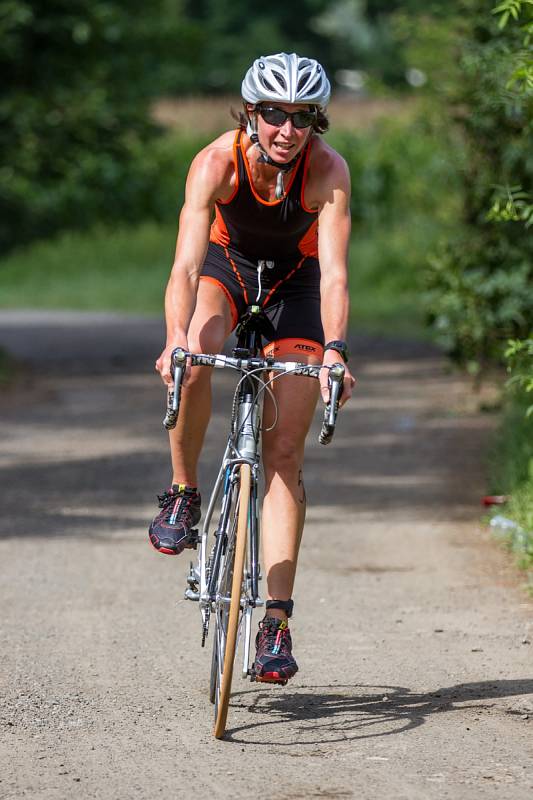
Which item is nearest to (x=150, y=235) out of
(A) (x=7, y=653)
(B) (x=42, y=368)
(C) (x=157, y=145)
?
(C) (x=157, y=145)

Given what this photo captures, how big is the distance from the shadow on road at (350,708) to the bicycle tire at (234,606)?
154mm

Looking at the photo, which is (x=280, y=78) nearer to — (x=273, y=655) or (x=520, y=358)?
(x=273, y=655)

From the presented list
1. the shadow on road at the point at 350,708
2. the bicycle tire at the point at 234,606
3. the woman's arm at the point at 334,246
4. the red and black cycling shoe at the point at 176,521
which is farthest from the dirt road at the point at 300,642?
the woman's arm at the point at 334,246

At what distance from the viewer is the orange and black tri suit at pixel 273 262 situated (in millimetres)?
5637

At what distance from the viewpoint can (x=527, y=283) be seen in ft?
40.1

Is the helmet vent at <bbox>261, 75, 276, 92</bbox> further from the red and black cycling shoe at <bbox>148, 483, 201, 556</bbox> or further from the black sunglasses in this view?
the red and black cycling shoe at <bbox>148, 483, 201, 556</bbox>

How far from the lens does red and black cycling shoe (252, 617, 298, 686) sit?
214 inches

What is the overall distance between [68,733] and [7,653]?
124cm

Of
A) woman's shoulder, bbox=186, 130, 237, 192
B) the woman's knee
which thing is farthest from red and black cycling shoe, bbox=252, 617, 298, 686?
woman's shoulder, bbox=186, 130, 237, 192

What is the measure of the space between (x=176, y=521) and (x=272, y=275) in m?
0.98

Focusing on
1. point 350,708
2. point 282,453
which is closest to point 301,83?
point 282,453

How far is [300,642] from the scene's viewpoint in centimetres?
685

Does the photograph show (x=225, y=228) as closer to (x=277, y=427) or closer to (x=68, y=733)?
(x=277, y=427)

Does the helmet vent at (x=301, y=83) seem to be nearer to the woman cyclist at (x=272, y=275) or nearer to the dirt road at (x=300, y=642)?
the woman cyclist at (x=272, y=275)
